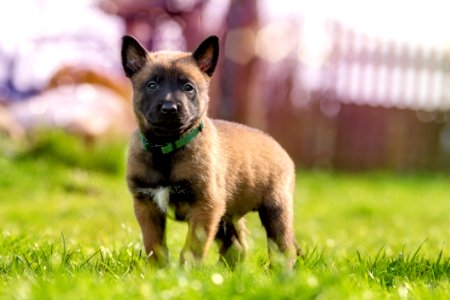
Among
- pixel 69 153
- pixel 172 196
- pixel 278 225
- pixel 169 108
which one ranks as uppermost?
pixel 169 108

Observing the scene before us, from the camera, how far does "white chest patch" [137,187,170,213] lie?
15.2ft

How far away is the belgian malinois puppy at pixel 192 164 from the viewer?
4.65 meters

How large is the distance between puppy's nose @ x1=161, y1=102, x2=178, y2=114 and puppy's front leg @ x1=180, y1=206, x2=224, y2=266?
0.60m

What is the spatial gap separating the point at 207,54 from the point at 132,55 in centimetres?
49

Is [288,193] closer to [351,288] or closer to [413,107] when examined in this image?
[351,288]

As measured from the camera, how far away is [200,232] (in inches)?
178

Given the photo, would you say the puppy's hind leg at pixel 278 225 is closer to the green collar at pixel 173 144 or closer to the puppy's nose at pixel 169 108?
the green collar at pixel 173 144

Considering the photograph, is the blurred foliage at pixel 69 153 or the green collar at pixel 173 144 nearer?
the green collar at pixel 173 144

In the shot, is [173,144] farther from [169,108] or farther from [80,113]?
[80,113]

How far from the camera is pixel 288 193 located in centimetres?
541

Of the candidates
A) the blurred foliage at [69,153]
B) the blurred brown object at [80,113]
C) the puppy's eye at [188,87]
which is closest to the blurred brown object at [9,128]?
the blurred brown object at [80,113]

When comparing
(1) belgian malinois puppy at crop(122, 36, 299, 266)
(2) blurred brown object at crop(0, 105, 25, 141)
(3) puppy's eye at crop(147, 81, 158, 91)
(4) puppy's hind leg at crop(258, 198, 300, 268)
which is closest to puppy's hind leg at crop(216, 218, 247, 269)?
(1) belgian malinois puppy at crop(122, 36, 299, 266)

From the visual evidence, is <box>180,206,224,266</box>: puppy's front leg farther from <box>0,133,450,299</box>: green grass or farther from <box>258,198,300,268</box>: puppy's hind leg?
<box>258,198,300,268</box>: puppy's hind leg

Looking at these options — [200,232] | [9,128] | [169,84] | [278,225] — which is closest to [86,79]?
[9,128]
